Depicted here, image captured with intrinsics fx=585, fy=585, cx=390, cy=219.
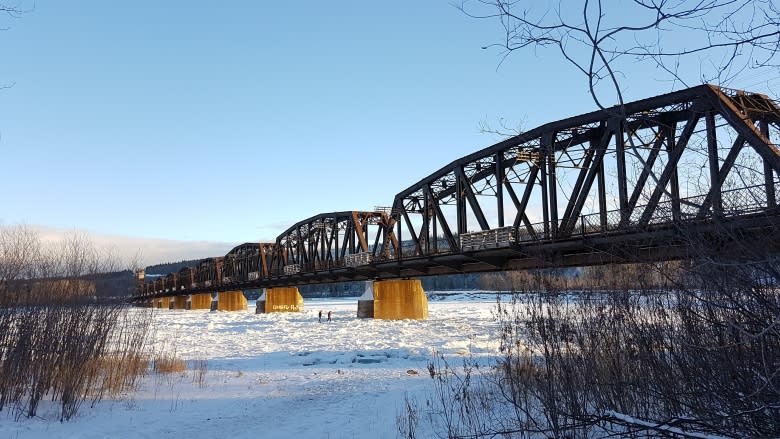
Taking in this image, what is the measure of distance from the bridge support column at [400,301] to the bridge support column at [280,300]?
30.3 m

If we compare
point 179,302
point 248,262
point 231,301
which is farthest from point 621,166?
point 179,302

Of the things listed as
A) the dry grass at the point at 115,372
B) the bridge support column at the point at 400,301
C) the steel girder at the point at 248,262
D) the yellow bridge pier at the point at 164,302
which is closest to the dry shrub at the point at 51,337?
the dry grass at the point at 115,372

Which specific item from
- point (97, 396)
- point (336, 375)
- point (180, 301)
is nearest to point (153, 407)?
point (97, 396)

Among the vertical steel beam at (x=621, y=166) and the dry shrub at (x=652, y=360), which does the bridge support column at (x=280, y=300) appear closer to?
the vertical steel beam at (x=621, y=166)

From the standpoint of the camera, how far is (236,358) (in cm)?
2186

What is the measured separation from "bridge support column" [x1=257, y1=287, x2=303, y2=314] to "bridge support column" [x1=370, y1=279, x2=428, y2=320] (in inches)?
1195

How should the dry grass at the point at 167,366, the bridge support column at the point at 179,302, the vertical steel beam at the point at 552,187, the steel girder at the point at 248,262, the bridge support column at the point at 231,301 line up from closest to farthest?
the dry grass at the point at 167,366
the vertical steel beam at the point at 552,187
the steel girder at the point at 248,262
the bridge support column at the point at 231,301
the bridge support column at the point at 179,302

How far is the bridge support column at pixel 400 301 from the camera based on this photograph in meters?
49.1

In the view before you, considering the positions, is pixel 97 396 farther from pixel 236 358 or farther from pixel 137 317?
pixel 236 358

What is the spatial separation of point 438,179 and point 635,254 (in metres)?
31.2

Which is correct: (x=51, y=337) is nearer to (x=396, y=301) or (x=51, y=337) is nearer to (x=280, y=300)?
(x=396, y=301)

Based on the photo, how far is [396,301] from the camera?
50.1 meters

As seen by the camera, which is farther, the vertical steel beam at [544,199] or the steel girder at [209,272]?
the steel girder at [209,272]

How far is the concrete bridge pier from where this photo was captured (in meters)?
49.2
